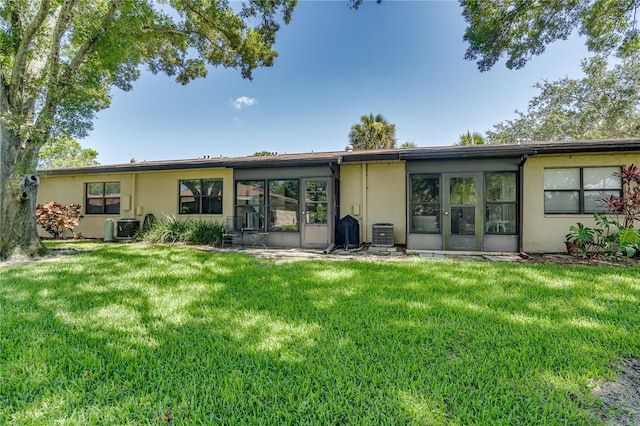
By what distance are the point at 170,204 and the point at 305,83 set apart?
8.78 meters

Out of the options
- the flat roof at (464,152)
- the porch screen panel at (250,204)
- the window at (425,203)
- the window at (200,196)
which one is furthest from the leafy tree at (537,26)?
the window at (200,196)

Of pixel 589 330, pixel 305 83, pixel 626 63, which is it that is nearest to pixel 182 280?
pixel 589 330

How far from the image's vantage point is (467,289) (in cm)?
408

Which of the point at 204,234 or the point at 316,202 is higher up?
the point at 316,202

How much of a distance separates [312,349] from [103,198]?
13172mm

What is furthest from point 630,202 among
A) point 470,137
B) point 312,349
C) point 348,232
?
point 470,137

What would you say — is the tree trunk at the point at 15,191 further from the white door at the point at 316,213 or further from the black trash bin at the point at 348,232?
the black trash bin at the point at 348,232

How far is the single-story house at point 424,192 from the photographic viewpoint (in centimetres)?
747

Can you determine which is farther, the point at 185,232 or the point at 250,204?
the point at 185,232

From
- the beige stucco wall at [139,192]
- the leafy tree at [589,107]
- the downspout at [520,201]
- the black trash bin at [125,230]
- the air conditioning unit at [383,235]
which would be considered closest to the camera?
the downspout at [520,201]

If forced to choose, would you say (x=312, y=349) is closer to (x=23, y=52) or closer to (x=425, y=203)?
(x=425, y=203)

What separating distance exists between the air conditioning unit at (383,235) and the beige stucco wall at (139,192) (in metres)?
5.41

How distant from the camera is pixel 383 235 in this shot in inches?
328

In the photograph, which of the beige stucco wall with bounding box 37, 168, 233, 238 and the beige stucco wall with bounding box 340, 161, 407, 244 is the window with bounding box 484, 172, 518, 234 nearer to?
the beige stucco wall with bounding box 340, 161, 407, 244
